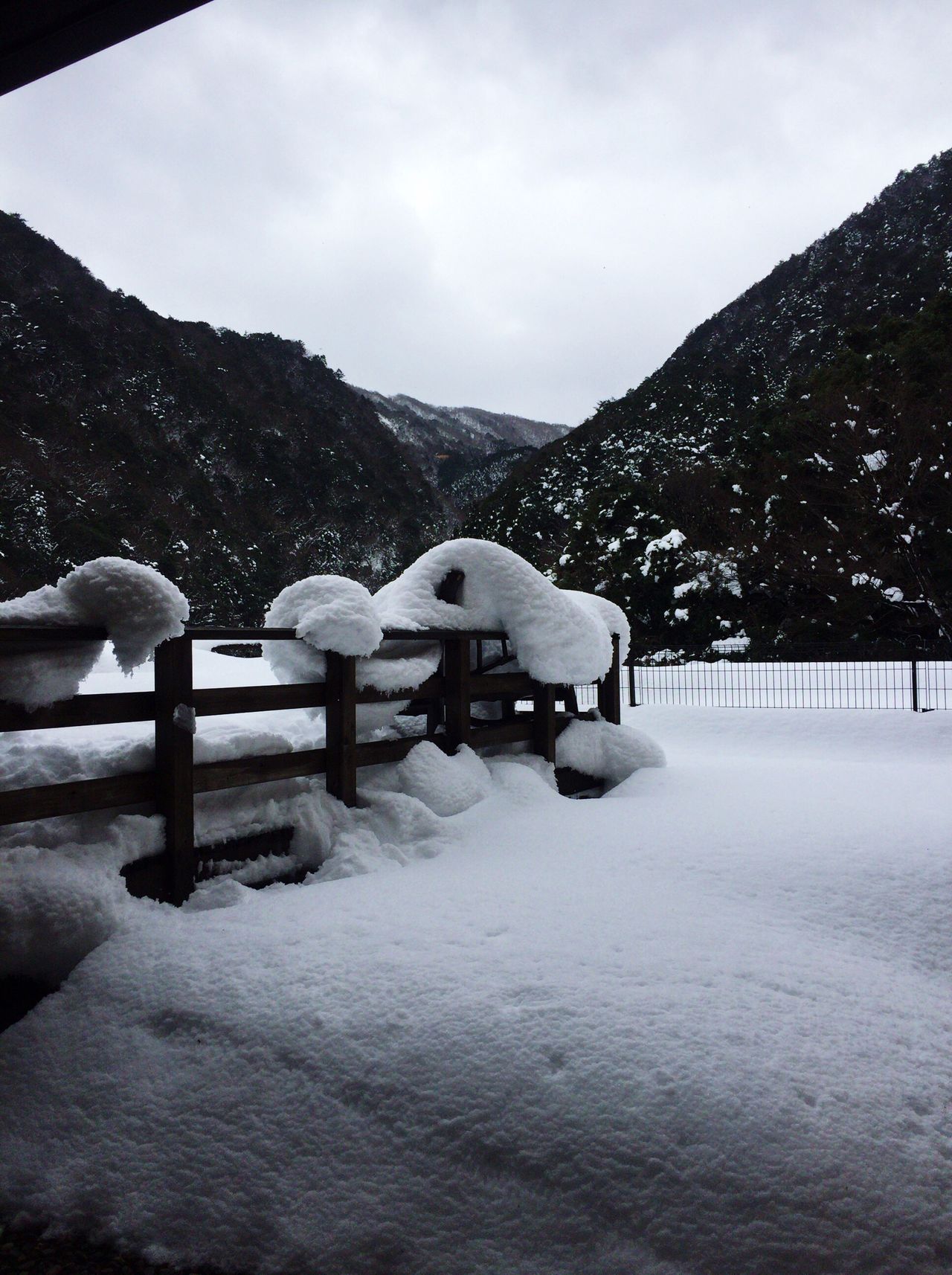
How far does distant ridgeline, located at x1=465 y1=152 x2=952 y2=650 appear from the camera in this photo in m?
15.8

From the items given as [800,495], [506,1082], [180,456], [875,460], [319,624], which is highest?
[180,456]

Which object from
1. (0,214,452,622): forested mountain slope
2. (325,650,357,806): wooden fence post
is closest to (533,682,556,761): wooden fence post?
(325,650,357,806): wooden fence post

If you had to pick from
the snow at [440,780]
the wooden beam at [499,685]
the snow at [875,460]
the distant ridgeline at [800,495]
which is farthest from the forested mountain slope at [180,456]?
the snow at [440,780]

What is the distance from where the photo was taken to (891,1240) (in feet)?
5.41

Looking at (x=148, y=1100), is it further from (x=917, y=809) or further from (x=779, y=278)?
(x=779, y=278)

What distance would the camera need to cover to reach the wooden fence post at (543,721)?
5.63 meters

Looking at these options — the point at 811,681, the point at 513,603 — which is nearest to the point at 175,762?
the point at 513,603

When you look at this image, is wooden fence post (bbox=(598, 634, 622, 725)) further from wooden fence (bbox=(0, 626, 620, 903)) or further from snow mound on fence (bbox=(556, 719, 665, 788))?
wooden fence (bbox=(0, 626, 620, 903))

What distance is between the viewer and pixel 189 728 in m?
3.29

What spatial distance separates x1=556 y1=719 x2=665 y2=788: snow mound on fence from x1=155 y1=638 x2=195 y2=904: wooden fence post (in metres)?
3.24

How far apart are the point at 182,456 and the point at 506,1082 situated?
44.1m

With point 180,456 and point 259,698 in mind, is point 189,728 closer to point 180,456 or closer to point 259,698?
point 259,698

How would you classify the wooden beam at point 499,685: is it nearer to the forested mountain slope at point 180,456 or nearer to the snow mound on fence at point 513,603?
the snow mound on fence at point 513,603

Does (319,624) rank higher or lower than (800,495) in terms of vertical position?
lower
